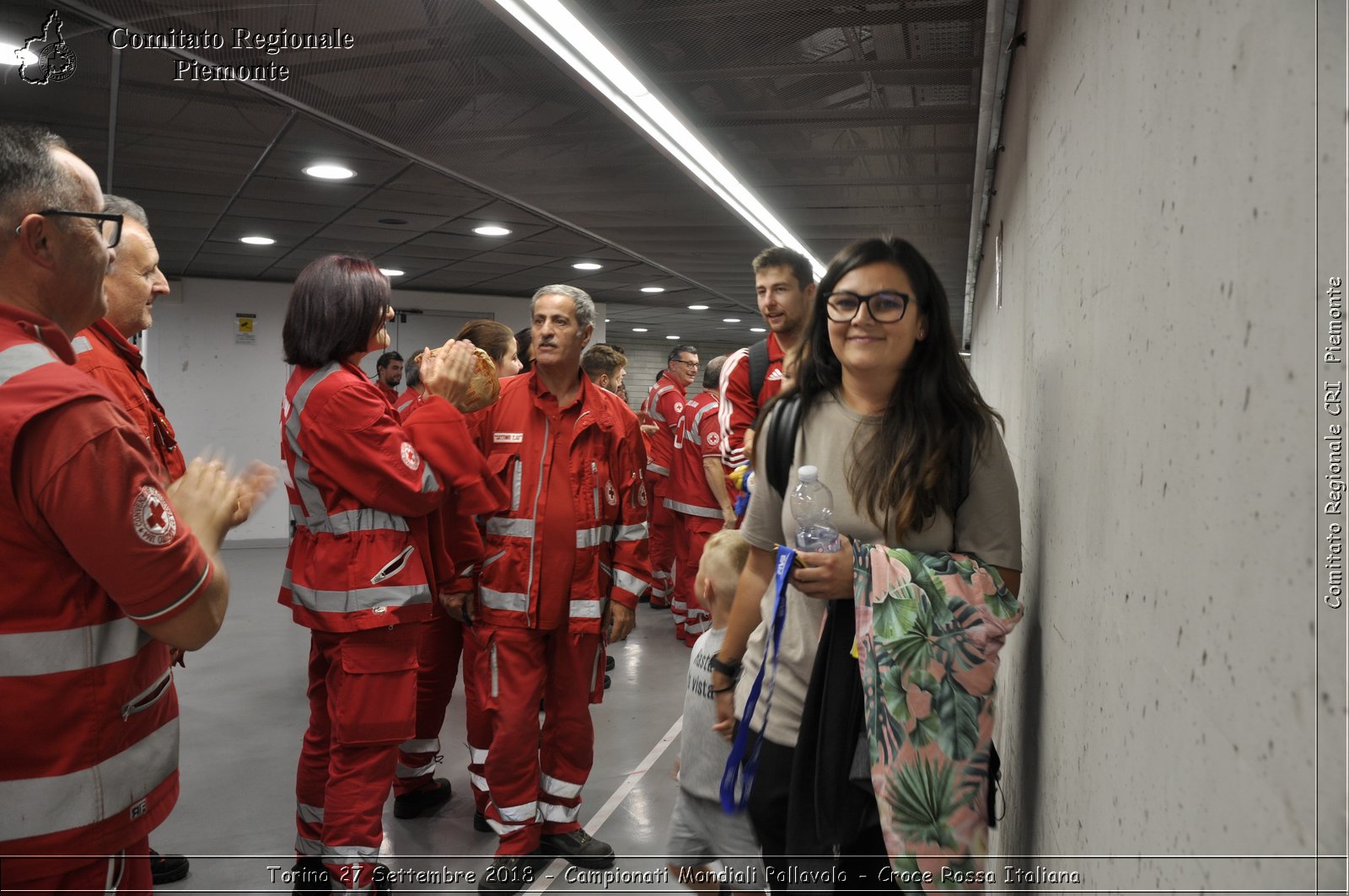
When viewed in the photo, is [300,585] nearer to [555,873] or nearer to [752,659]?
[555,873]

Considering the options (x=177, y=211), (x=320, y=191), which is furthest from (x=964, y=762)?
(x=177, y=211)

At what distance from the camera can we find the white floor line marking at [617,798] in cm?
334

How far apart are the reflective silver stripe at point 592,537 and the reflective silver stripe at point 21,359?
2226 millimetres

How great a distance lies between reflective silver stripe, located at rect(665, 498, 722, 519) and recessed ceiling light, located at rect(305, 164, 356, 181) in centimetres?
339

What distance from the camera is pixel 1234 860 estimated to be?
2.23ft

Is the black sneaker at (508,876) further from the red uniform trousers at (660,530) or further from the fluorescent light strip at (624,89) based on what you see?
the red uniform trousers at (660,530)

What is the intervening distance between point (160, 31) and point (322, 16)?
0.79 meters

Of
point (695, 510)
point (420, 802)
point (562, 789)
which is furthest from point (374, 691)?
point (695, 510)

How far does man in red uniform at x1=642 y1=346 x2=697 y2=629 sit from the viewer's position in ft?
25.5

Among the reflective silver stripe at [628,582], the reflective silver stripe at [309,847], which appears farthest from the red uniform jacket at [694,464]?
the reflective silver stripe at [309,847]

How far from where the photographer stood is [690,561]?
680cm


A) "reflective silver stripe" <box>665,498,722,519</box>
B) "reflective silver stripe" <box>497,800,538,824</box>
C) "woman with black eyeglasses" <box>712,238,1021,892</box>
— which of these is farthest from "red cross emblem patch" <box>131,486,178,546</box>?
"reflective silver stripe" <box>665,498,722,519</box>

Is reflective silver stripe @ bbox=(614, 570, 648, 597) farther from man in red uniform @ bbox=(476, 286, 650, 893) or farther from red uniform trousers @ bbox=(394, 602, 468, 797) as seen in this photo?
red uniform trousers @ bbox=(394, 602, 468, 797)

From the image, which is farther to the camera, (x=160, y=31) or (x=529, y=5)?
(x=160, y=31)
